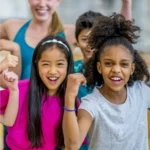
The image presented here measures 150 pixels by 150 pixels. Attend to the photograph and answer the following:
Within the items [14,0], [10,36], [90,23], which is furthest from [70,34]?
[14,0]

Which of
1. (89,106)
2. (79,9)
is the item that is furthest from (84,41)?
(79,9)

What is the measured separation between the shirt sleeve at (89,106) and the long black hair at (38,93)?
143 mm

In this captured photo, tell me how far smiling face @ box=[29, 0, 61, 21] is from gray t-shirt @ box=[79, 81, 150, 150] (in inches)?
19.1

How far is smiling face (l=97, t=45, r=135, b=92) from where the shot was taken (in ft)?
3.72

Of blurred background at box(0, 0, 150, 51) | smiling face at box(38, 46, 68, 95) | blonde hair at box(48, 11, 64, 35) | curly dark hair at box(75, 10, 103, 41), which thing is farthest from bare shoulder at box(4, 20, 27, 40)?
blurred background at box(0, 0, 150, 51)

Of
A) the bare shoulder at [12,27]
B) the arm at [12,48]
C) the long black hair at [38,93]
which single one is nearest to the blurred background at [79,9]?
the bare shoulder at [12,27]

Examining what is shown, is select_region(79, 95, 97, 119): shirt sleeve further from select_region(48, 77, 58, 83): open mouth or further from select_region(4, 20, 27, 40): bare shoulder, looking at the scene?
select_region(4, 20, 27, 40): bare shoulder

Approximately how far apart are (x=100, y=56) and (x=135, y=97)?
7.4 inches

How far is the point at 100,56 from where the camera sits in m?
1.19

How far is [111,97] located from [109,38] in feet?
0.64

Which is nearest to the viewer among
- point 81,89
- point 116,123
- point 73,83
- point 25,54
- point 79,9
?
point 73,83

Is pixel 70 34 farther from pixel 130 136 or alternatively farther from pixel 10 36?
pixel 130 136

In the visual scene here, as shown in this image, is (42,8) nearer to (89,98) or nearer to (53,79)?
(53,79)

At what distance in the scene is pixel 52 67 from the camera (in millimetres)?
1229
